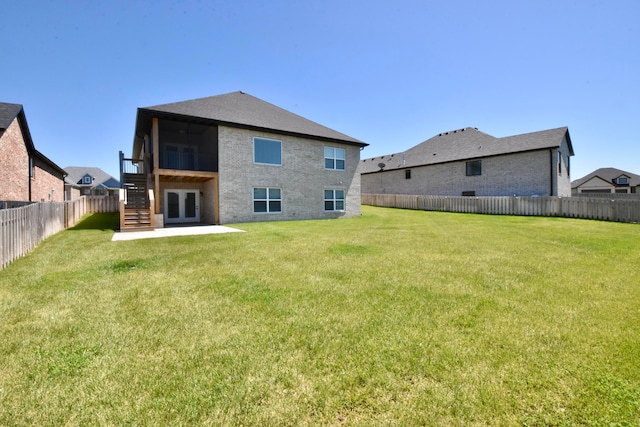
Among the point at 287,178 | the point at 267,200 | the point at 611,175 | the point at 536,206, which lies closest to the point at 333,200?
the point at 287,178

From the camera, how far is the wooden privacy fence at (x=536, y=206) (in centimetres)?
1642

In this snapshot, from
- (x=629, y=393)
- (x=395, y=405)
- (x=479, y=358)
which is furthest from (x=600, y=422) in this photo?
(x=395, y=405)

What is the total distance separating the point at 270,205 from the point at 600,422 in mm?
17013

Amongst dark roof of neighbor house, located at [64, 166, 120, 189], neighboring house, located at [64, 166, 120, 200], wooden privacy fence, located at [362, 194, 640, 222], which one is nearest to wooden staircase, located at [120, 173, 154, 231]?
wooden privacy fence, located at [362, 194, 640, 222]

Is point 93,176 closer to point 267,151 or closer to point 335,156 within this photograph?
point 267,151

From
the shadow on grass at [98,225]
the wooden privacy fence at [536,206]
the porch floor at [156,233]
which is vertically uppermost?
the wooden privacy fence at [536,206]

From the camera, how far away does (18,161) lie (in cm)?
1841

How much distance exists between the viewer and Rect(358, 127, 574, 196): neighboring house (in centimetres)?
2369

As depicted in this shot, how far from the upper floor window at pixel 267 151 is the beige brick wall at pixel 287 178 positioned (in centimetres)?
27

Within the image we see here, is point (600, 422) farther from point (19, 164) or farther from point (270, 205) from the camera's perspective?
point (19, 164)

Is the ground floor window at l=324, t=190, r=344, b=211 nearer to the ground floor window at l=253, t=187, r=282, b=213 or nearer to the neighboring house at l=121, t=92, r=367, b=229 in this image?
the neighboring house at l=121, t=92, r=367, b=229

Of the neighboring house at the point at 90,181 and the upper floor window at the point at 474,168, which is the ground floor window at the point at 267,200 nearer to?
the upper floor window at the point at 474,168

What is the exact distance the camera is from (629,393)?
2.31 meters

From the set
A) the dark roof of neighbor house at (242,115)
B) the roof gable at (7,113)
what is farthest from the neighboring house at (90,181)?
the dark roof of neighbor house at (242,115)
